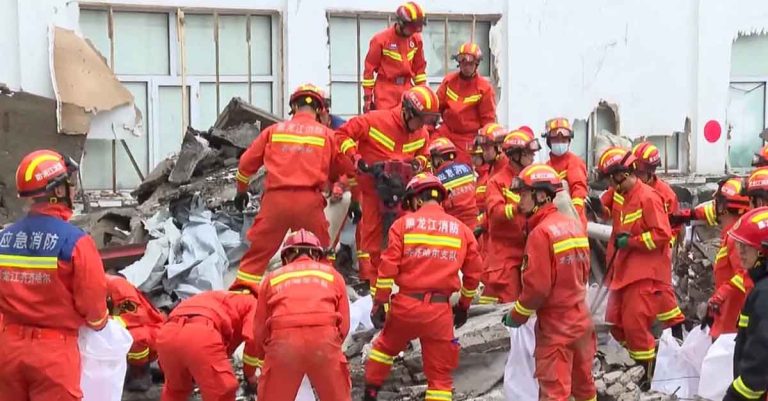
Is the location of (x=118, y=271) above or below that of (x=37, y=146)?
below

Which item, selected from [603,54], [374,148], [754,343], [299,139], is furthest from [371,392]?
[603,54]

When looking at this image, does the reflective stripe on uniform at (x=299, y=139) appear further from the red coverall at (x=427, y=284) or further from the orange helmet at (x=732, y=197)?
the orange helmet at (x=732, y=197)

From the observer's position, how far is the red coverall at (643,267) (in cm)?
867

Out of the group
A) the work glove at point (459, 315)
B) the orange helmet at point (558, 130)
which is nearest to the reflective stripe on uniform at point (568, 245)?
the work glove at point (459, 315)

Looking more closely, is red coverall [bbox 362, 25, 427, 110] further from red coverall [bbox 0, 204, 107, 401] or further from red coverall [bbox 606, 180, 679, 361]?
red coverall [bbox 0, 204, 107, 401]

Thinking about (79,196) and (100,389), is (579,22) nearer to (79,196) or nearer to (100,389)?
(79,196)

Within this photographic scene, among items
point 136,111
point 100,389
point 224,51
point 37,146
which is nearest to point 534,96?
point 224,51

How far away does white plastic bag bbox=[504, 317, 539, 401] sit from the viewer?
7.59 m

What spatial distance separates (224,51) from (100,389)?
7816 millimetres

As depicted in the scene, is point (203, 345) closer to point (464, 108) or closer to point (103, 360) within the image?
point (103, 360)

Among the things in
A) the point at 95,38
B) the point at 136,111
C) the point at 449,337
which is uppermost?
the point at 95,38

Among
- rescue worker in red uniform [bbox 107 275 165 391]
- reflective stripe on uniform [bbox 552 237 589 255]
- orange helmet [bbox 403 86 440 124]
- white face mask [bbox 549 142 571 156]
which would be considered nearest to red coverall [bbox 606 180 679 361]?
white face mask [bbox 549 142 571 156]

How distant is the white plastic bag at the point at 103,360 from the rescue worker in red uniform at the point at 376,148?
9.78 feet

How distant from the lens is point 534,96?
49.2 feet
